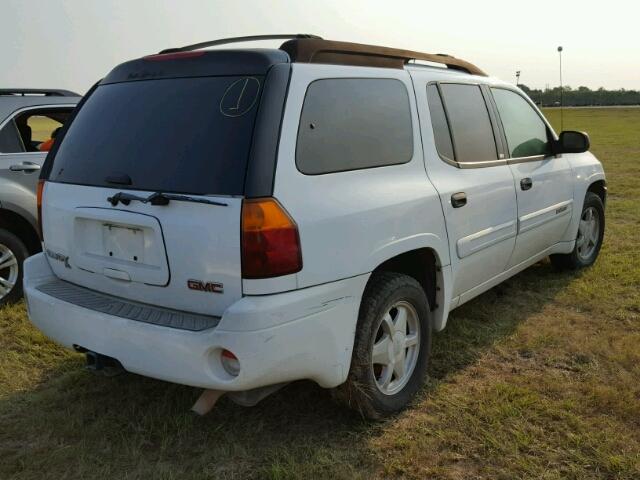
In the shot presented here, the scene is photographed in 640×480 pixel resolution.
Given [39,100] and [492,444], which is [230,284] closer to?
[492,444]

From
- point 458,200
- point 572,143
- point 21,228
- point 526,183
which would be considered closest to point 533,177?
point 526,183

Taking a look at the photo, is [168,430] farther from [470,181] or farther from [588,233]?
[588,233]

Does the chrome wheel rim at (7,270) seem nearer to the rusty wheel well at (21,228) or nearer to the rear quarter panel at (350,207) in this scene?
the rusty wheel well at (21,228)

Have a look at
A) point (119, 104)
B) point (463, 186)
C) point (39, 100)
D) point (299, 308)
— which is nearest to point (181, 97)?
point (119, 104)

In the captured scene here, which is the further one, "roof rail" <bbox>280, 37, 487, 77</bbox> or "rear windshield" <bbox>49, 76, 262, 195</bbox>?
"roof rail" <bbox>280, 37, 487, 77</bbox>

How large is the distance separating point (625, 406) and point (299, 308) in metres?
1.92

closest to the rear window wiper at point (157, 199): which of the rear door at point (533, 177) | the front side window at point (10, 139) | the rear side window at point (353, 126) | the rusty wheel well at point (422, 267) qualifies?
the rear side window at point (353, 126)

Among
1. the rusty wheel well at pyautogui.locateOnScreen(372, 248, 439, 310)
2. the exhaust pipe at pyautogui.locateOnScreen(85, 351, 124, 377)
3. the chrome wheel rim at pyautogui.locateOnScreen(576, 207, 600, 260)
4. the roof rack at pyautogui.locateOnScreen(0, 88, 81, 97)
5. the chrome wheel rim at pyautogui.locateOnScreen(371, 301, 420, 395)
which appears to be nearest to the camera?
the exhaust pipe at pyautogui.locateOnScreen(85, 351, 124, 377)

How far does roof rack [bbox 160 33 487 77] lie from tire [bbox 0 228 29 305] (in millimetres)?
2577

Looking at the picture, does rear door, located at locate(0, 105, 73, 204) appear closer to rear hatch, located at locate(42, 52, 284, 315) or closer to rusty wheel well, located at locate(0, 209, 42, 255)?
rusty wheel well, located at locate(0, 209, 42, 255)

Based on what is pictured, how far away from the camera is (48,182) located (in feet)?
10.4

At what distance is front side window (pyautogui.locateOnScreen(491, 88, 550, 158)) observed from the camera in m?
4.27

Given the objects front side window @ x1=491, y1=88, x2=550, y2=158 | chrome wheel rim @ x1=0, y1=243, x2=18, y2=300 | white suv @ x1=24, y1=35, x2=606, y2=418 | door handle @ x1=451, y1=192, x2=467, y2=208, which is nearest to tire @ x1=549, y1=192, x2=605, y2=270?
front side window @ x1=491, y1=88, x2=550, y2=158

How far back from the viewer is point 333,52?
9.39ft
